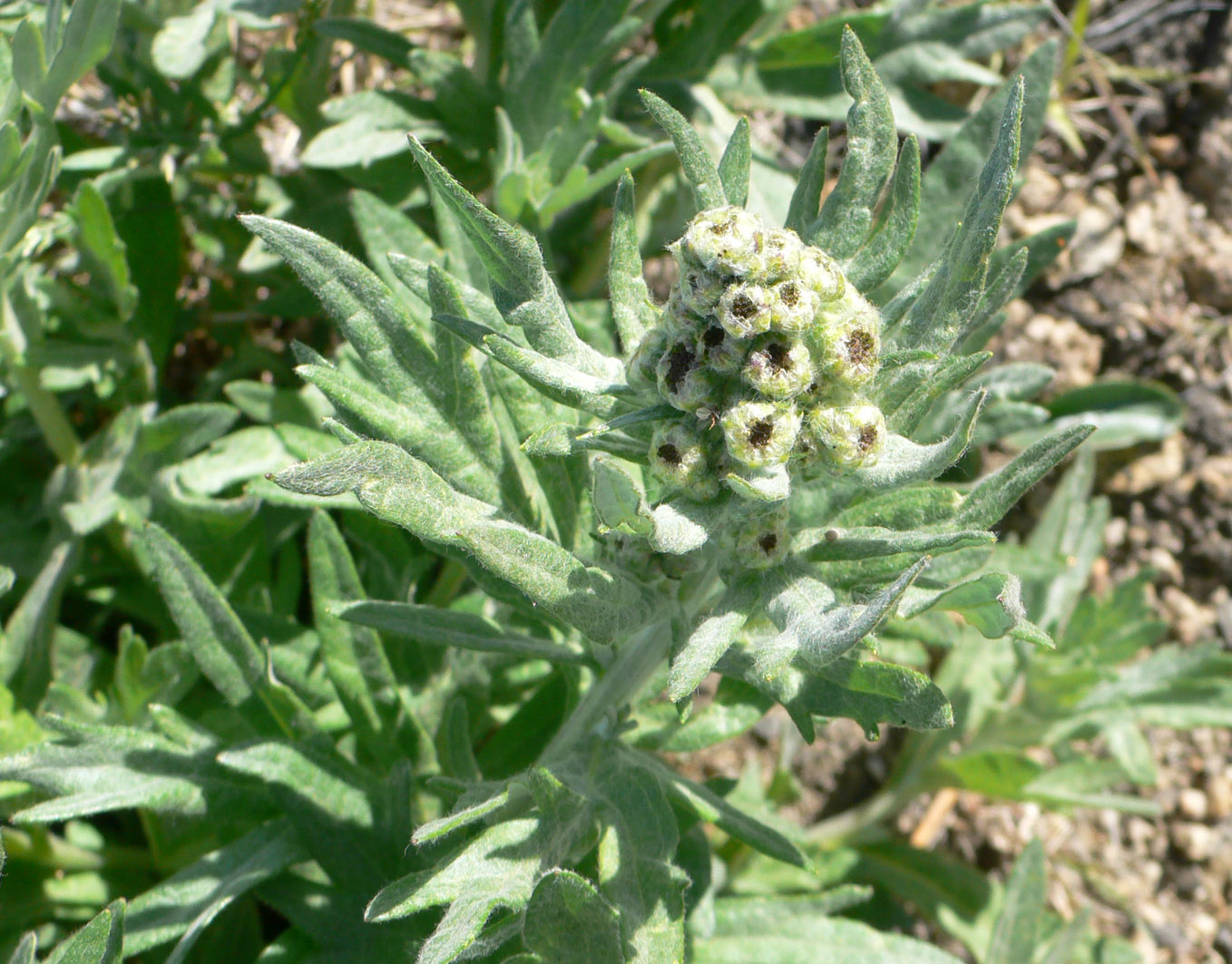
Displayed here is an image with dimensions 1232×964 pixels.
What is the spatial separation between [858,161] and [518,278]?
69 centimetres

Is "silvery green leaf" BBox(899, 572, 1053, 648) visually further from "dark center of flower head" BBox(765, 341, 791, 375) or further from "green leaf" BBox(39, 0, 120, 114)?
"green leaf" BBox(39, 0, 120, 114)

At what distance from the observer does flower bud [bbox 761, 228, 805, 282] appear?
5.60 ft

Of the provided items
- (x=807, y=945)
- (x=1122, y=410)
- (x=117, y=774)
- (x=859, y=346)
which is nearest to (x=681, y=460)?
(x=859, y=346)

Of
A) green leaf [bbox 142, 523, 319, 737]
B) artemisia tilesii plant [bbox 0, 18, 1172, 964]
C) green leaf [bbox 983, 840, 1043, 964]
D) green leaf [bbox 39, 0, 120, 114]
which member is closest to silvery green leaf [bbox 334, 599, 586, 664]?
artemisia tilesii plant [bbox 0, 18, 1172, 964]

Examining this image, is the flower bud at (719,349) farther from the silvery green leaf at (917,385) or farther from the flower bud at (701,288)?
the silvery green leaf at (917,385)

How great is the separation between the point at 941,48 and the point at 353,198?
2.07 m

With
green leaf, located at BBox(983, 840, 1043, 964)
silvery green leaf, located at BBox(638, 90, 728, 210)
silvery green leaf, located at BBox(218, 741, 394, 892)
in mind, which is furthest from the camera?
green leaf, located at BBox(983, 840, 1043, 964)

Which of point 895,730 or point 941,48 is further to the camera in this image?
point 895,730

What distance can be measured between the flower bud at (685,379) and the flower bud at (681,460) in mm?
53

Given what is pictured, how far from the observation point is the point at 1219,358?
475cm

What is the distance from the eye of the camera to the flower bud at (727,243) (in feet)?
5.53

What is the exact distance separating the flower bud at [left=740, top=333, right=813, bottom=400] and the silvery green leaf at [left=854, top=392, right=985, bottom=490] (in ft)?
0.82

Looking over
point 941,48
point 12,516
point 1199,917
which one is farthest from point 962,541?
point 1199,917

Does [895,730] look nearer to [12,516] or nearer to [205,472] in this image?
[205,472]
